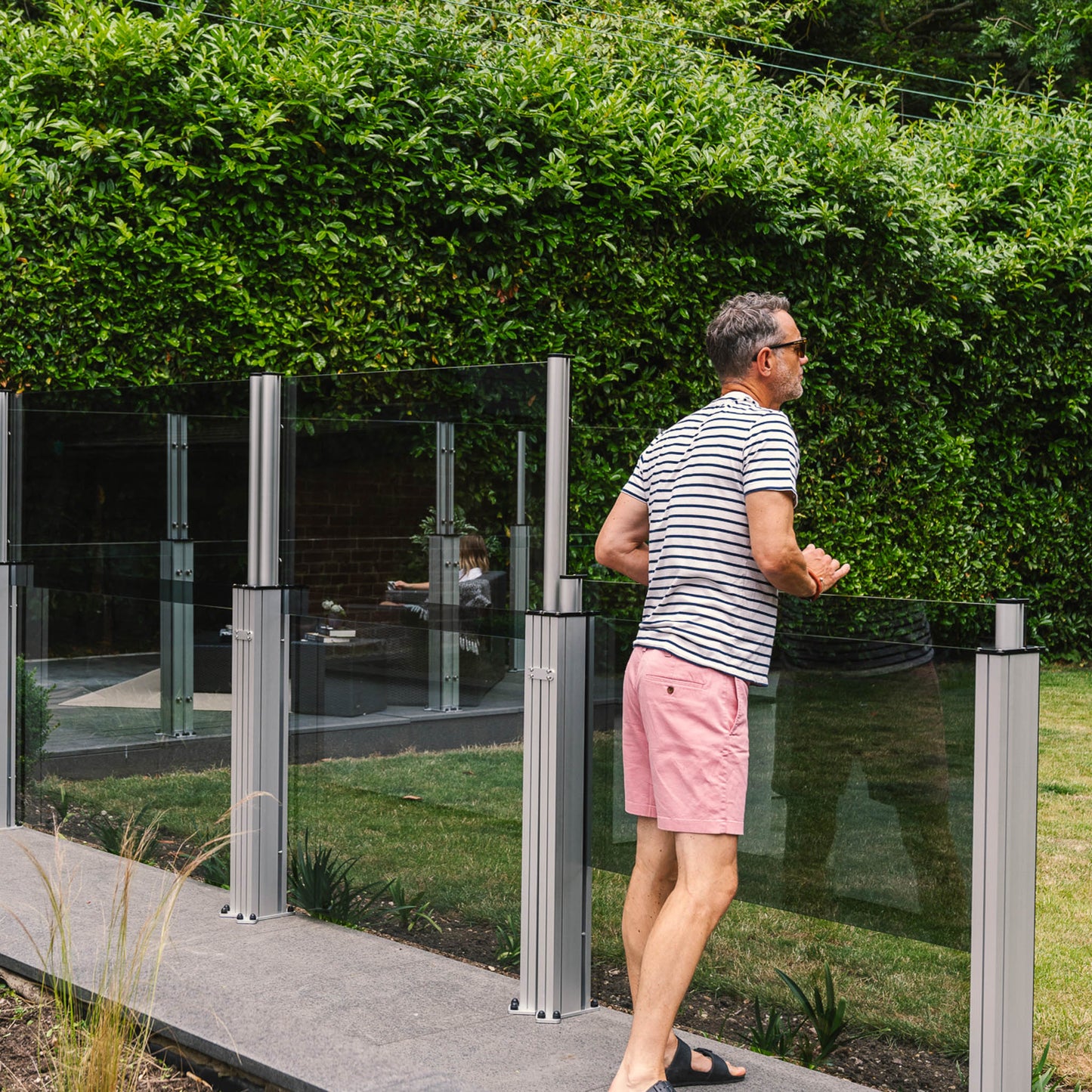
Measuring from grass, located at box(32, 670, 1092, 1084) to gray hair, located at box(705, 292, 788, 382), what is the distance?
1.42 m

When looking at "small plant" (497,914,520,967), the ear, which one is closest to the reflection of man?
the ear

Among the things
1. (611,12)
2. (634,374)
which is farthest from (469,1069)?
(611,12)

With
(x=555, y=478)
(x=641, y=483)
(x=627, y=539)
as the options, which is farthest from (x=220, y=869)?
(x=641, y=483)

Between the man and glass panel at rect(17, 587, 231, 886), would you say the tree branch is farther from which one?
the man

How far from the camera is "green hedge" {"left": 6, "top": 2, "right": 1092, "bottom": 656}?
6695 mm

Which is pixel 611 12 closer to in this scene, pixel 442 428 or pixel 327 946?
pixel 442 428

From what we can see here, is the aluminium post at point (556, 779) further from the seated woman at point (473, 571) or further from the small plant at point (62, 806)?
the small plant at point (62, 806)

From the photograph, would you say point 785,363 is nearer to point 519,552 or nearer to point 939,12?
point 519,552

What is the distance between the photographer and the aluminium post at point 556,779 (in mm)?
3748

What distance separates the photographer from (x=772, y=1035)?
11.5ft

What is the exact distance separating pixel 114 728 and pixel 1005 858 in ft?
13.0

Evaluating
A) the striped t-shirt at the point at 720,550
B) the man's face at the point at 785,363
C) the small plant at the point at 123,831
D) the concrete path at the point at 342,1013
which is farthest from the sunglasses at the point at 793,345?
the small plant at the point at 123,831

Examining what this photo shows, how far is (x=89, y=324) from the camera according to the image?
670cm

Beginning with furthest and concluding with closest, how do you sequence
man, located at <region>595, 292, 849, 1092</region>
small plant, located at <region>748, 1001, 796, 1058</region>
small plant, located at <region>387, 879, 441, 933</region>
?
1. small plant, located at <region>387, 879, 441, 933</region>
2. small plant, located at <region>748, 1001, 796, 1058</region>
3. man, located at <region>595, 292, 849, 1092</region>
